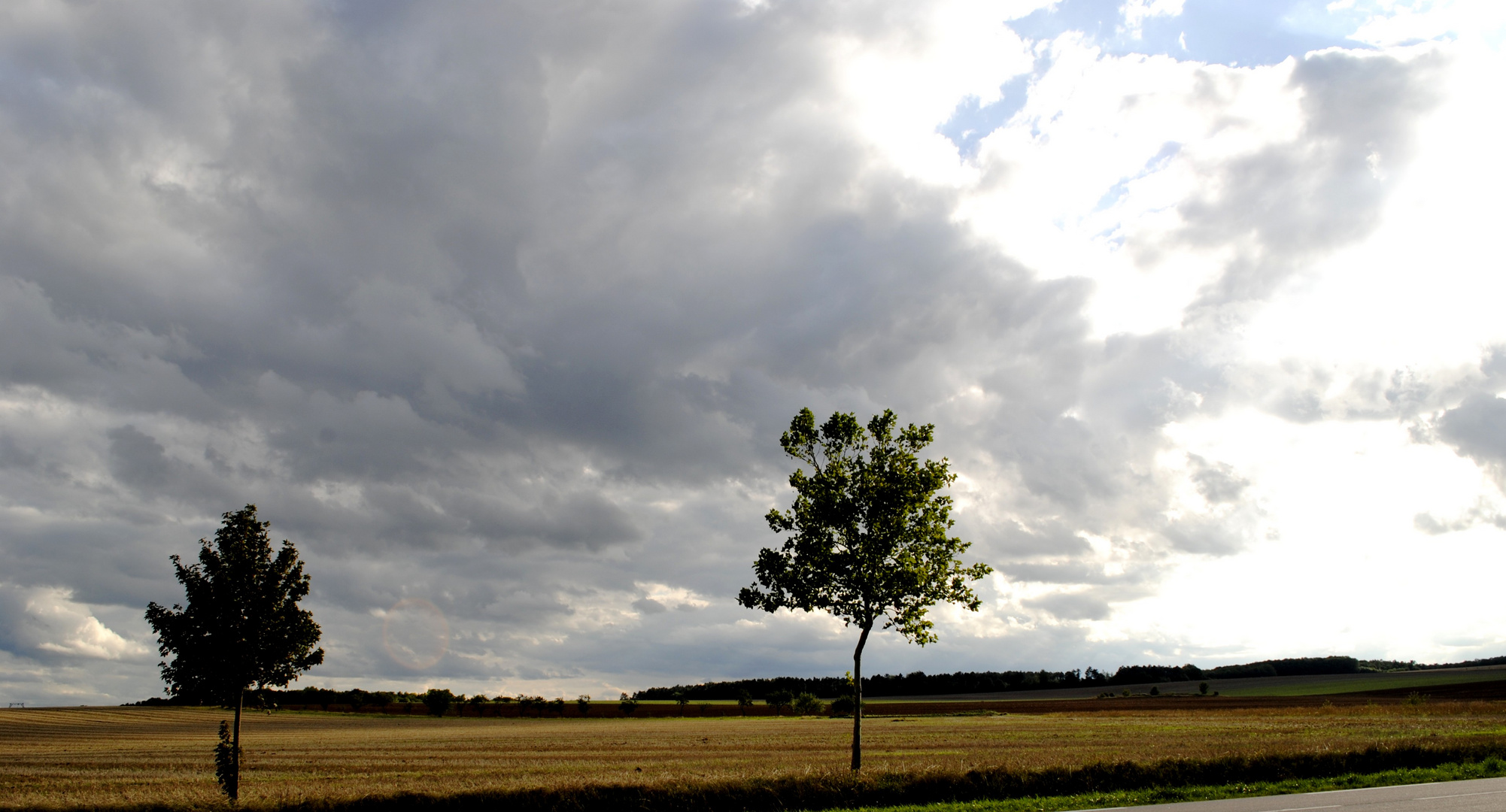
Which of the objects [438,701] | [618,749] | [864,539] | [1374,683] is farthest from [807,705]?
[864,539]

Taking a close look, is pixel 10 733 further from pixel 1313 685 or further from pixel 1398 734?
pixel 1313 685

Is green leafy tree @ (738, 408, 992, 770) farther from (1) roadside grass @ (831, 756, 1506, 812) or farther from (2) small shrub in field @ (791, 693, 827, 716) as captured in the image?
(2) small shrub in field @ (791, 693, 827, 716)

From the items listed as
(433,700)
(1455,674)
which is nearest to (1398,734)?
(433,700)

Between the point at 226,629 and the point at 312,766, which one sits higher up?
the point at 226,629

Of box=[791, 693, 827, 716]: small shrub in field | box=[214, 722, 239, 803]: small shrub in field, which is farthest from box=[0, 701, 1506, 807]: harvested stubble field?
box=[791, 693, 827, 716]: small shrub in field

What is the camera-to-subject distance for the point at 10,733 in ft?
255

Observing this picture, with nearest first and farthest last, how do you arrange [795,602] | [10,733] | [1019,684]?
[795,602] → [10,733] → [1019,684]

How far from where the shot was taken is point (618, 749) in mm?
52094

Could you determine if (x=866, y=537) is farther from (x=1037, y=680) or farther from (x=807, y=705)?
(x=1037, y=680)

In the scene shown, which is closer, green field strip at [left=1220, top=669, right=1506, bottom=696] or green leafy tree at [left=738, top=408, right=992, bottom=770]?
green leafy tree at [left=738, top=408, right=992, bottom=770]

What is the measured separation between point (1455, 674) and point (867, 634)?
531 ft

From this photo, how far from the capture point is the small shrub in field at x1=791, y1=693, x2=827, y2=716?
398 feet

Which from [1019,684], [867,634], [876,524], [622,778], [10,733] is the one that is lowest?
[1019,684]

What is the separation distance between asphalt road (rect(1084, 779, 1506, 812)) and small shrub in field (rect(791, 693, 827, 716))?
105121 millimetres
